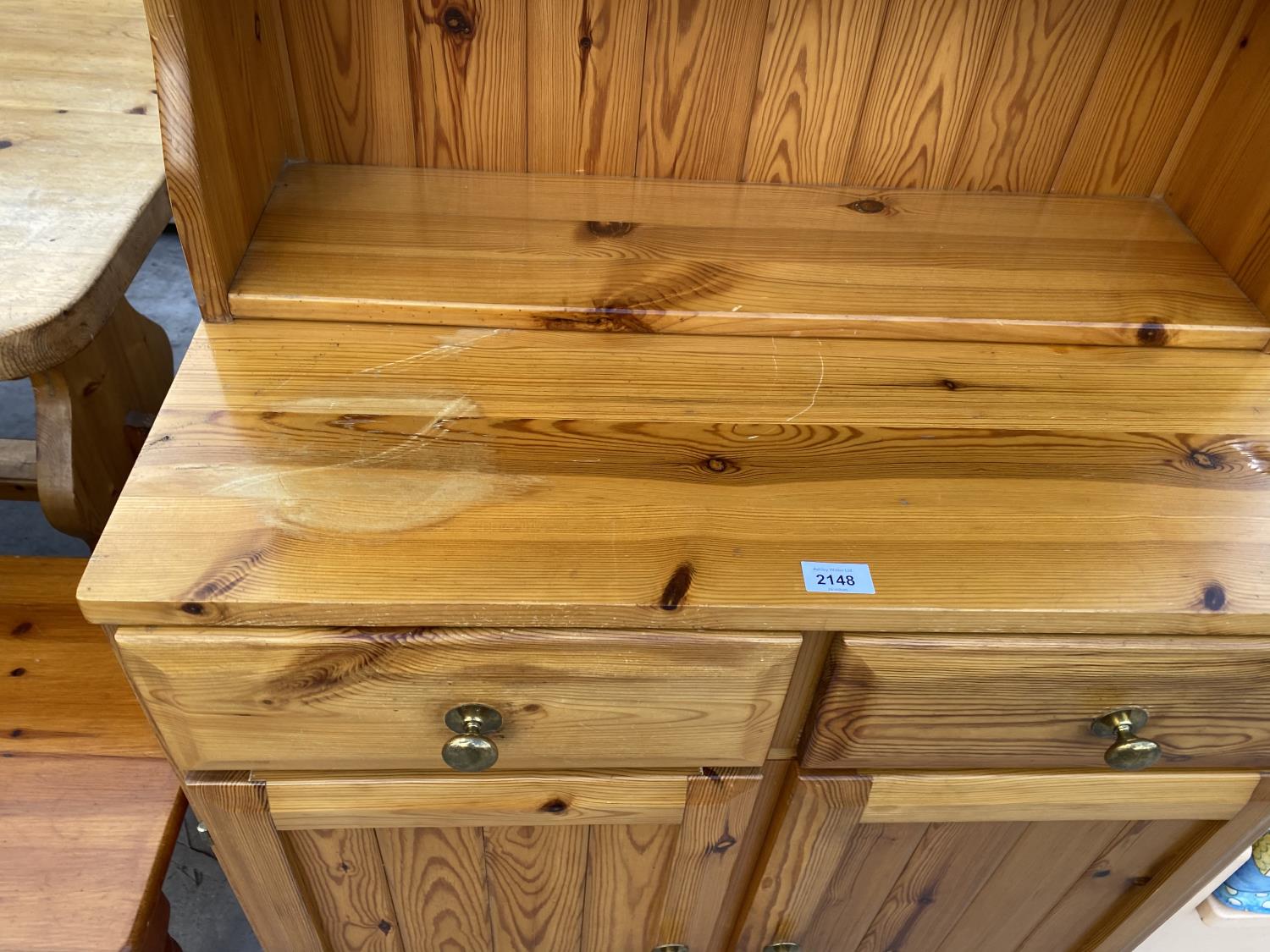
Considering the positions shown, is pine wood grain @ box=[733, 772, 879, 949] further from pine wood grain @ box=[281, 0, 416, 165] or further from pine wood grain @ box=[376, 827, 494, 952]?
Result: pine wood grain @ box=[281, 0, 416, 165]

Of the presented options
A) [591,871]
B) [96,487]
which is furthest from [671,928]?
[96,487]

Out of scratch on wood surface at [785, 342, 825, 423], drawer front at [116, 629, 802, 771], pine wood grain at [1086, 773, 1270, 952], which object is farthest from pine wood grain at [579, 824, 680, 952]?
pine wood grain at [1086, 773, 1270, 952]

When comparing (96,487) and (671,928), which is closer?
(671,928)

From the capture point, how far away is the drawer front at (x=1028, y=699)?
0.62 m

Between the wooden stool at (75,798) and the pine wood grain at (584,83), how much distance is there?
693mm

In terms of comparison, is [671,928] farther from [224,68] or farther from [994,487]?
[224,68]

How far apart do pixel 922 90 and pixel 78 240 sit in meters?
0.84

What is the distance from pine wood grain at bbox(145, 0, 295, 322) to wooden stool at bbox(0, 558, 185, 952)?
431mm

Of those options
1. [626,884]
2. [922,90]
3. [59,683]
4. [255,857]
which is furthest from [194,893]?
[922,90]

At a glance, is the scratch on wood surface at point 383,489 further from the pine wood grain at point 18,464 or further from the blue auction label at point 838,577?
the pine wood grain at point 18,464

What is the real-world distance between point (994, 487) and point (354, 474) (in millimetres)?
460

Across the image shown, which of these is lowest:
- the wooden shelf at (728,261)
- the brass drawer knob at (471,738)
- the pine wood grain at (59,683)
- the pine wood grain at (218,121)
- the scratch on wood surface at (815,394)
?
the pine wood grain at (59,683)

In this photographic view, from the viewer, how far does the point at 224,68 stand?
71 cm

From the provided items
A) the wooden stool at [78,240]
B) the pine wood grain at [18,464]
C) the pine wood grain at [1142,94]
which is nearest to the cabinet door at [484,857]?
the wooden stool at [78,240]
